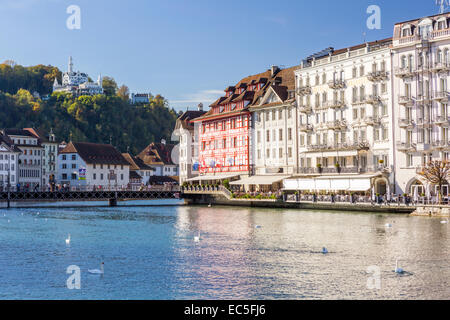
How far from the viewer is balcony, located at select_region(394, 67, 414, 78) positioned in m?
74.4

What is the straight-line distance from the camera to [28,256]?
35.9m

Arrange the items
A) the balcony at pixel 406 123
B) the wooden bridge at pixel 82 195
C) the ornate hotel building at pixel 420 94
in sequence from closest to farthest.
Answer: the ornate hotel building at pixel 420 94
the balcony at pixel 406 123
the wooden bridge at pixel 82 195

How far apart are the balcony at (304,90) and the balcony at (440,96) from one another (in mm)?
21006

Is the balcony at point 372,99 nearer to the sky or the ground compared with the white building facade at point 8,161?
nearer to the sky

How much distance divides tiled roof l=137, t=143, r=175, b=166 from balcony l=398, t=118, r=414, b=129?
115m

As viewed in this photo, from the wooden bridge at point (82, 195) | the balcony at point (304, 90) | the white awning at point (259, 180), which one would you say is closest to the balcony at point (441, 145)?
the balcony at point (304, 90)

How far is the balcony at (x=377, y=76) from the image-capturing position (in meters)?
77.3

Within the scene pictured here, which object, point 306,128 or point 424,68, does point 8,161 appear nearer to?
point 306,128

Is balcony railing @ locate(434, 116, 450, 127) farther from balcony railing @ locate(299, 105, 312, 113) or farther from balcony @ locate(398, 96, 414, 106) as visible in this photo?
balcony railing @ locate(299, 105, 312, 113)

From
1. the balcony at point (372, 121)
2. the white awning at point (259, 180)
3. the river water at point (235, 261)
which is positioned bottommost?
the river water at point (235, 261)

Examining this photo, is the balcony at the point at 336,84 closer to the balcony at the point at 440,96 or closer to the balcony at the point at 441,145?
the balcony at the point at 440,96

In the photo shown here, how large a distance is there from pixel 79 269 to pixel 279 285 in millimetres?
9281

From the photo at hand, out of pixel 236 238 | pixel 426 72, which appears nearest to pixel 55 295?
pixel 236 238

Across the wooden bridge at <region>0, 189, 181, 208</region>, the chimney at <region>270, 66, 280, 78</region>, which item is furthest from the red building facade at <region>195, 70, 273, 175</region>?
the wooden bridge at <region>0, 189, 181, 208</region>
